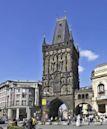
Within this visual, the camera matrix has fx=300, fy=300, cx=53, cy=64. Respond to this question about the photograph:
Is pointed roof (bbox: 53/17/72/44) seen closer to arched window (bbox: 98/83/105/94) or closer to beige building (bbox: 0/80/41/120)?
beige building (bbox: 0/80/41/120)

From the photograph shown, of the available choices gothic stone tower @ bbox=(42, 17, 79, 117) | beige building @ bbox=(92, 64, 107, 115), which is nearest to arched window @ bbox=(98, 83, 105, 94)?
beige building @ bbox=(92, 64, 107, 115)

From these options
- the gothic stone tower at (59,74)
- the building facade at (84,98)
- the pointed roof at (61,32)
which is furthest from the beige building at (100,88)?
the pointed roof at (61,32)

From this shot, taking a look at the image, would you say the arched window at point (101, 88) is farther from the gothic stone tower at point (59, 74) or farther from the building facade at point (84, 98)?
the gothic stone tower at point (59, 74)

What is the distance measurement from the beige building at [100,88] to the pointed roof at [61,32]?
21171 millimetres

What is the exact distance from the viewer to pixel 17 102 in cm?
10388

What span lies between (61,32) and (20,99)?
2761cm

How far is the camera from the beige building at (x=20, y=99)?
102188 millimetres

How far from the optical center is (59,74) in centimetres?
8725

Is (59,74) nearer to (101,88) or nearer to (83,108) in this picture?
(83,108)

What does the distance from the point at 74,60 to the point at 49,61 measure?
7532 mm

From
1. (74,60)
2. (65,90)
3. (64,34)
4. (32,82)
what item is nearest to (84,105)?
(65,90)

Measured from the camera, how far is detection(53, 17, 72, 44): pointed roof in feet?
307

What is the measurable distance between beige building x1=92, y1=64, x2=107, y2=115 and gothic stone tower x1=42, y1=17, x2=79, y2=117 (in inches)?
425

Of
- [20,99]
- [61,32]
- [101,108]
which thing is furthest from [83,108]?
[20,99]
